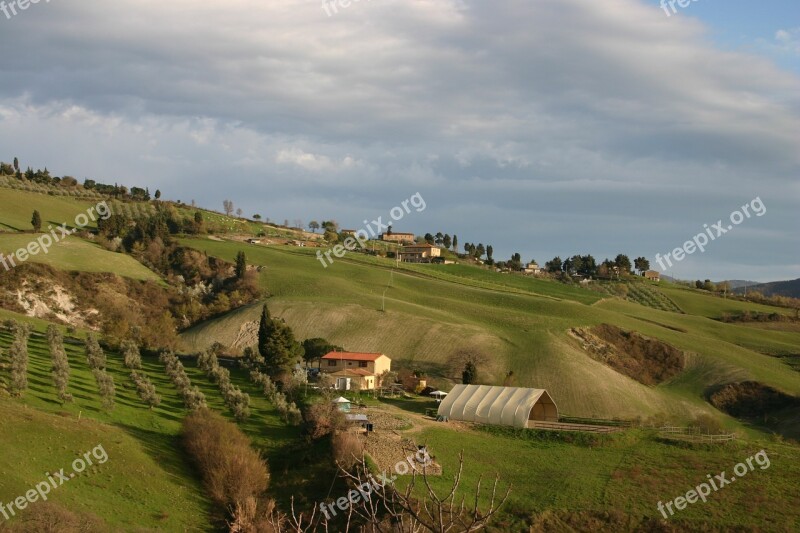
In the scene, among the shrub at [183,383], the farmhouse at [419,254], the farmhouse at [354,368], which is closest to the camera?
the shrub at [183,383]

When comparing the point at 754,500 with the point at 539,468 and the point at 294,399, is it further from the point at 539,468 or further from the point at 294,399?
the point at 294,399

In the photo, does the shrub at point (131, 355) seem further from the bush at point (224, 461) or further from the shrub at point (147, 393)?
the bush at point (224, 461)

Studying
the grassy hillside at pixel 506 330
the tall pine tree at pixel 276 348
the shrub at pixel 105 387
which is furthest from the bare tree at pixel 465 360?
the shrub at pixel 105 387

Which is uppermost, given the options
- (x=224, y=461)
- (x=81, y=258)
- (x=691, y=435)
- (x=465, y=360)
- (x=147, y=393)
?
(x=81, y=258)

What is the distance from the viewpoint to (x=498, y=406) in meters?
62.3

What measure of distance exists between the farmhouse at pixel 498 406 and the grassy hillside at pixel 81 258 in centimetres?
6631

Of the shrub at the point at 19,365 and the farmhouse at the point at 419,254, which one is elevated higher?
the farmhouse at the point at 419,254

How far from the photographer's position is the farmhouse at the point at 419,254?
184500 millimetres

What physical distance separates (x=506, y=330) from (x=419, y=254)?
8984 cm

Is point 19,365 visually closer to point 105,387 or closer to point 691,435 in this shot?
point 105,387

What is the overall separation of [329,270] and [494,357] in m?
50.4

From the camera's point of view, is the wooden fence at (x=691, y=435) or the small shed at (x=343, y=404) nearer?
the wooden fence at (x=691, y=435)

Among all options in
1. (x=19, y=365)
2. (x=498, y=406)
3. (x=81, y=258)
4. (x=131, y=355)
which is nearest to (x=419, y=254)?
(x=81, y=258)

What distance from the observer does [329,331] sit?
96.6 meters
